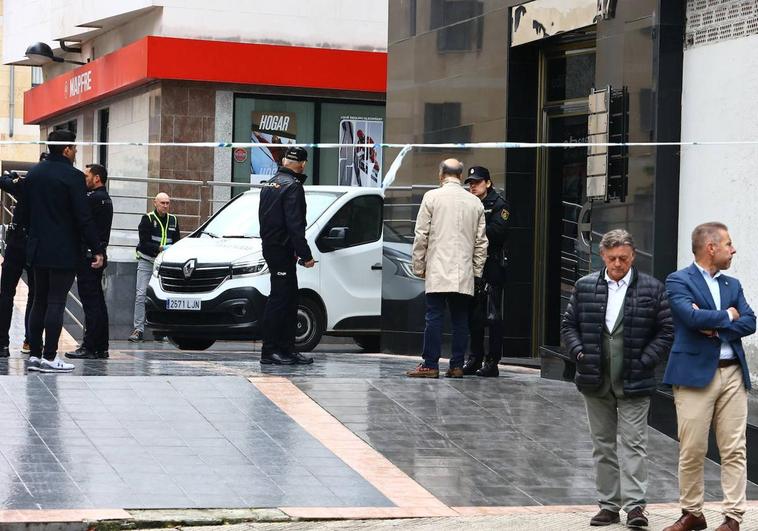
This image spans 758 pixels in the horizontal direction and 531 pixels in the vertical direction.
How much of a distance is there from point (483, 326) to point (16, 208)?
4.02 metres

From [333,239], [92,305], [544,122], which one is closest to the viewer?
[92,305]

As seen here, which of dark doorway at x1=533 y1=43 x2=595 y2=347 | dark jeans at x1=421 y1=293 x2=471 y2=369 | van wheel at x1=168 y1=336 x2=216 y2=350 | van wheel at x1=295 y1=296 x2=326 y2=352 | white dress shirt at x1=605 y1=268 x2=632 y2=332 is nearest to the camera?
white dress shirt at x1=605 y1=268 x2=632 y2=332

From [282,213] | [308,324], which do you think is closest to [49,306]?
[282,213]

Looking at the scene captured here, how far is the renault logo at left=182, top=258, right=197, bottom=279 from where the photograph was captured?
1535 cm

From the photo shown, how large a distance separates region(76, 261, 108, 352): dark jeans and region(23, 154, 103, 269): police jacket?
3.25 ft

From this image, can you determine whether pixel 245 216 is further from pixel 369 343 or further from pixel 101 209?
pixel 101 209

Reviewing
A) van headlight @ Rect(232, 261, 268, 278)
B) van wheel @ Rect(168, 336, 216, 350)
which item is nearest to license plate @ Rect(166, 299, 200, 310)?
van headlight @ Rect(232, 261, 268, 278)

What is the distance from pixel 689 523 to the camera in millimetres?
7922

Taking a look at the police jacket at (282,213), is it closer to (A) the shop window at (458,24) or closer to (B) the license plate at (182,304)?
(B) the license plate at (182,304)

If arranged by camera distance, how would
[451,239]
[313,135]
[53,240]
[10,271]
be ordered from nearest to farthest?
[53,240] → [451,239] → [10,271] → [313,135]

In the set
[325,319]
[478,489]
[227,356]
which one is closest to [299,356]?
[227,356]

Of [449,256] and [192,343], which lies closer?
[449,256]

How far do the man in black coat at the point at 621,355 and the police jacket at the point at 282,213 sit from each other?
464cm

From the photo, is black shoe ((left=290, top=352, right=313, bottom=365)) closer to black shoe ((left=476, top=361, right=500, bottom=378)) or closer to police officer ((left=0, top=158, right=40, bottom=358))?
black shoe ((left=476, top=361, right=500, bottom=378))
